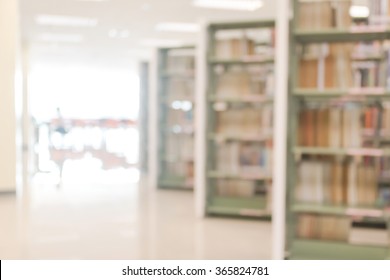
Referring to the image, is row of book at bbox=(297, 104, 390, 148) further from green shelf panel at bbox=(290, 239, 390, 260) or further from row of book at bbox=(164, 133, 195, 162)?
row of book at bbox=(164, 133, 195, 162)

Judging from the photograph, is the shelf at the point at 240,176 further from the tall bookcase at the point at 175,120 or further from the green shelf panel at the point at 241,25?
the tall bookcase at the point at 175,120

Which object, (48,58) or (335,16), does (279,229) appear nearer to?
(335,16)

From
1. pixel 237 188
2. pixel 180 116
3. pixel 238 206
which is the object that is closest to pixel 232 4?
pixel 180 116

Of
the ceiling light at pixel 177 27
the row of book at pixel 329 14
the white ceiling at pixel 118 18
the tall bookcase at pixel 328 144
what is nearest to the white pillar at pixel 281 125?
the tall bookcase at pixel 328 144

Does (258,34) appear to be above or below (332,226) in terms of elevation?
above

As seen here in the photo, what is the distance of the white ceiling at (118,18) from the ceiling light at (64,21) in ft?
0.48

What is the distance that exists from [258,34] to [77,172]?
450 centimetres

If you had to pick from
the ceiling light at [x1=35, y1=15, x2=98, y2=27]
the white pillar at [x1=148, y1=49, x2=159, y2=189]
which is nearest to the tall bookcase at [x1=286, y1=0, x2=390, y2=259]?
the white pillar at [x1=148, y1=49, x2=159, y2=189]

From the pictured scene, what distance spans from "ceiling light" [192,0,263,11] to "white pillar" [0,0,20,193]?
3.11 metres

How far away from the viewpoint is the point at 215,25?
535 cm

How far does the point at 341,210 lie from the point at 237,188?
209 cm

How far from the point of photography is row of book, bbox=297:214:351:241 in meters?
3.52
